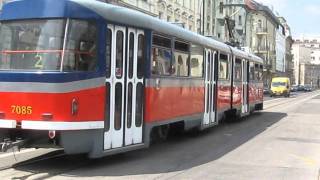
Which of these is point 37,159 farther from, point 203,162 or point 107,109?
point 203,162

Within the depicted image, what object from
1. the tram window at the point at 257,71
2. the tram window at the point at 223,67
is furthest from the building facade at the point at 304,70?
the tram window at the point at 223,67

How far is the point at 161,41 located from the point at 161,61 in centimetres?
43

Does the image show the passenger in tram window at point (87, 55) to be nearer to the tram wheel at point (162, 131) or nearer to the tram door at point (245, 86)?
the tram wheel at point (162, 131)

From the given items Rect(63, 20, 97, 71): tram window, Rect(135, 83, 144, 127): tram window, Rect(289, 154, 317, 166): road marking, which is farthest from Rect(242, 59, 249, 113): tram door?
Rect(63, 20, 97, 71): tram window

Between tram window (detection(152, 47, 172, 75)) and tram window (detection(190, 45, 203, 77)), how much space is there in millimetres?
2042

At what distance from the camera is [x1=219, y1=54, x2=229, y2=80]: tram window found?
63.6ft

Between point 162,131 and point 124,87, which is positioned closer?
point 124,87

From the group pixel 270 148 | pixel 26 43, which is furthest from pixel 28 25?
pixel 270 148

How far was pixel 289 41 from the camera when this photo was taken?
174 metres

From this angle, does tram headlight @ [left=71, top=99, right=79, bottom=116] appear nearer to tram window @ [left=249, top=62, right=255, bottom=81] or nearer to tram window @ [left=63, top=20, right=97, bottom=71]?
tram window @ [left=63, top=20, right=97, bottom=71]

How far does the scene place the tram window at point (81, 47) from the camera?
33.3 feet

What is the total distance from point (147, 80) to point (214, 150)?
3035 mm

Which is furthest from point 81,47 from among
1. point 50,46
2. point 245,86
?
point 245,86

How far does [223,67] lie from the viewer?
1986 centimetres
